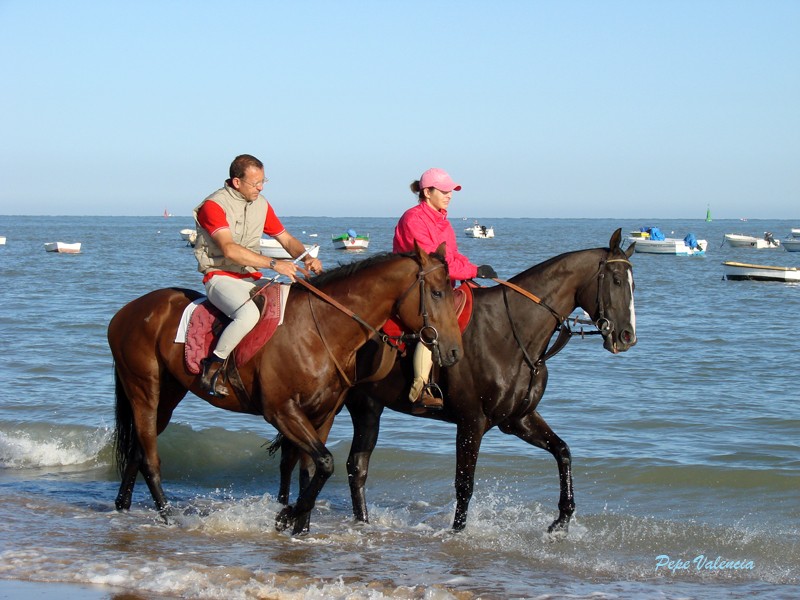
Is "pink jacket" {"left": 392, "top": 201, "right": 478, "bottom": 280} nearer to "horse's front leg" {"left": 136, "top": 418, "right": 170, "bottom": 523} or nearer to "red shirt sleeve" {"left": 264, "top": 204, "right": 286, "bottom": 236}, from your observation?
"red shirt sleeve" {"left": 264, "top": 204, "right": 286, "bottom": 236}

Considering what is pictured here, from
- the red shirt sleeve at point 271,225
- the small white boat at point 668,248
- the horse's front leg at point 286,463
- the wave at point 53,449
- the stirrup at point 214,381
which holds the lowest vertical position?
the wave at point 53,449

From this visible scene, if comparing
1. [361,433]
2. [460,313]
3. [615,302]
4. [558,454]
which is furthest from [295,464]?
[615,302]

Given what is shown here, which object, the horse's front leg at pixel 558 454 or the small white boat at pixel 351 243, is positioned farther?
the small white boat at pixel 351 243

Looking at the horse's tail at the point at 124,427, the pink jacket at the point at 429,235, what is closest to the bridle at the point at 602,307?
the pink jacket at the point at 429,235

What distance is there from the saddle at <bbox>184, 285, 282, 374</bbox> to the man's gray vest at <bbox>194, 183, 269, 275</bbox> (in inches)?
12.5

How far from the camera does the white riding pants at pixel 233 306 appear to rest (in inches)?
289

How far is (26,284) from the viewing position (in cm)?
3553

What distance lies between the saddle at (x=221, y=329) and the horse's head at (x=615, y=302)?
8.01ft

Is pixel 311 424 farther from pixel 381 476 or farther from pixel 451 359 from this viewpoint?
pixel 381 476

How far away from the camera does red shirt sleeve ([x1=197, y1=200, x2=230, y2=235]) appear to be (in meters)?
7.50

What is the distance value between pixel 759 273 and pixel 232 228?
116 ft

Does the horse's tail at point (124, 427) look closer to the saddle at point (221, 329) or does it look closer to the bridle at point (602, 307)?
the saddle at point (221, 329)

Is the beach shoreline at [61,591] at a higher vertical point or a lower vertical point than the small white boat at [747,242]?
lower

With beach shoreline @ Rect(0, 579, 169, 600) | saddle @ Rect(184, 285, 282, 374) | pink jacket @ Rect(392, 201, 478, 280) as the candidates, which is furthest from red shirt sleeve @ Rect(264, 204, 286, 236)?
beach shoreline @ Rect(0, 579, 169, 600)
